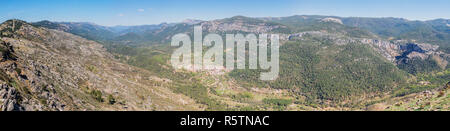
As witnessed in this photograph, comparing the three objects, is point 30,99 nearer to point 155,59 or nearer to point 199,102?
point 199,102

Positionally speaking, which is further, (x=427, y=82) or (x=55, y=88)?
(x=427, y=82)

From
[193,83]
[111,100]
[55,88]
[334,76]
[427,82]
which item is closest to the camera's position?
[55,88]

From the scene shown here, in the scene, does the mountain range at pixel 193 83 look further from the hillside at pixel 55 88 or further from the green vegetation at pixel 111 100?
the hillside at pixel 55 88

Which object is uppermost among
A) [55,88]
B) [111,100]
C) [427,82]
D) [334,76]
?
[55,88]

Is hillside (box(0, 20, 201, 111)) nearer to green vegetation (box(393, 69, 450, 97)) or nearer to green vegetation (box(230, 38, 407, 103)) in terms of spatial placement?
green vegetation (box(230, 38, 407, 103))

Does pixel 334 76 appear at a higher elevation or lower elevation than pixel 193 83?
higher

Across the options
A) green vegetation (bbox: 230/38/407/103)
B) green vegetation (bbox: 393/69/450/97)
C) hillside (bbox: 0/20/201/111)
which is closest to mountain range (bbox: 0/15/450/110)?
hillside (bbox: 0/20/201/111)

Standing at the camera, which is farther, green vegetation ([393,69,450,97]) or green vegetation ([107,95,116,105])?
green vegetation ([393,69,450,97])

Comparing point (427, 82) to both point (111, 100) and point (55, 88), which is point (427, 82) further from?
point (55, 88)

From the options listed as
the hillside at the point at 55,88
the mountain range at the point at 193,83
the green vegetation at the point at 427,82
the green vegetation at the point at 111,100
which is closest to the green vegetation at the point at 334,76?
the mountain range at the point at 193,83

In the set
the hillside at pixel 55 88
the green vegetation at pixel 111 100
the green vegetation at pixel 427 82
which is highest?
the hillside at pixel 55 88

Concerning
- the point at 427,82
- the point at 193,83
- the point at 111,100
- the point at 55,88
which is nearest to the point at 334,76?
the point at 427,82

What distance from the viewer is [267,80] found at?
156000 millimetres
